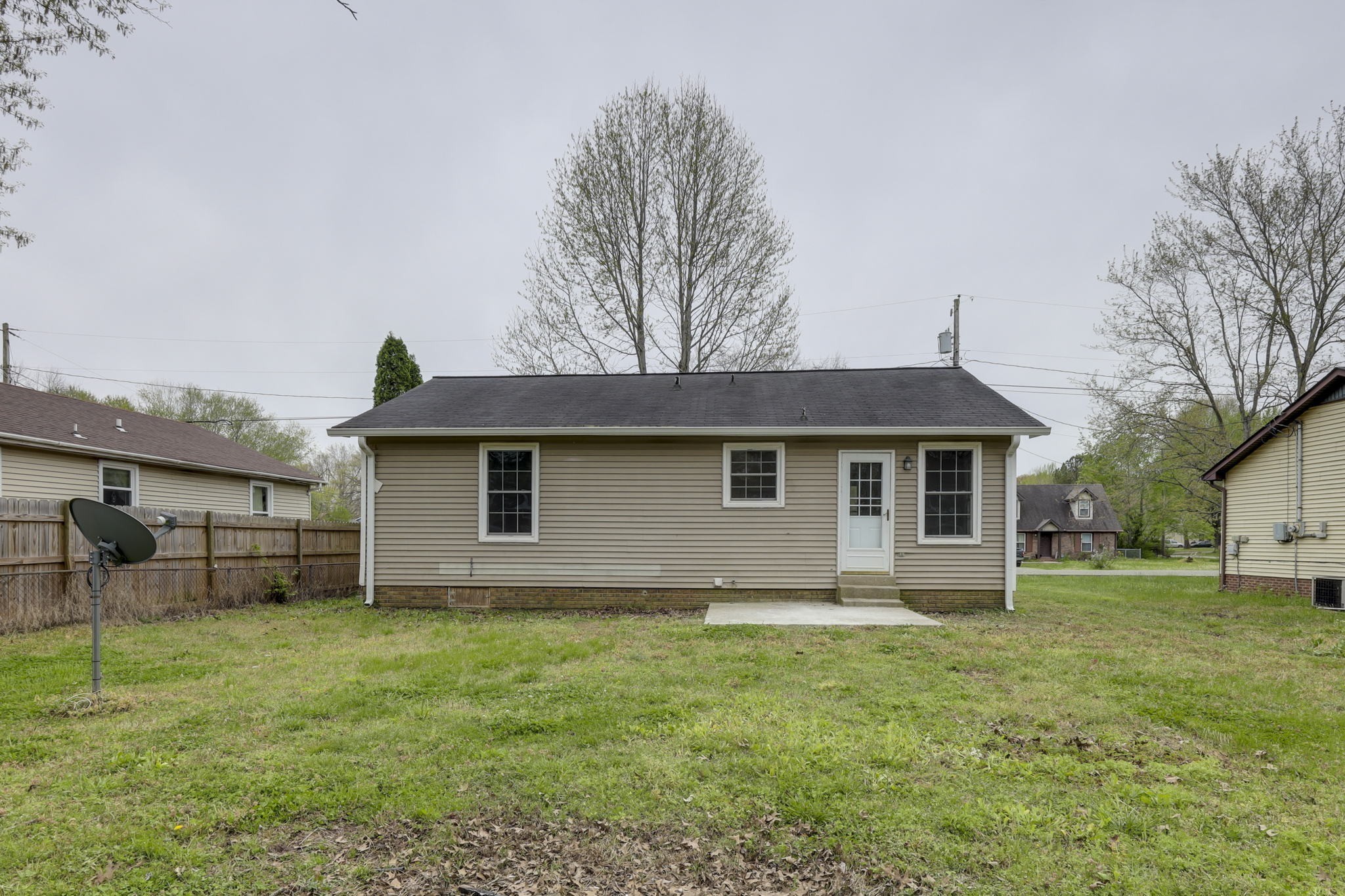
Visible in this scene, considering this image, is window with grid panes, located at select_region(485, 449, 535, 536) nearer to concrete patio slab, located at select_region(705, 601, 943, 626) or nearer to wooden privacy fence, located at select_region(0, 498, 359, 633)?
concrete patio slab, located at select_region(705, 601, 943, 626)

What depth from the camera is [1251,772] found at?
11.8ft

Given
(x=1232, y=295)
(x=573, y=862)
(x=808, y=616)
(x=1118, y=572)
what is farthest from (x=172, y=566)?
(x=1118, y=572)

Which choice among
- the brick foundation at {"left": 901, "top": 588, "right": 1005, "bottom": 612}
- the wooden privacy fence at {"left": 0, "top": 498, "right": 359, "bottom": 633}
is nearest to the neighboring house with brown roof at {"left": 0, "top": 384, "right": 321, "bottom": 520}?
the wooden privacy fence at {"left": 0, "top": 498, "right": 359, "bottom": 633}

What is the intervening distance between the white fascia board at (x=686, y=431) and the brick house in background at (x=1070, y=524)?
3361cm

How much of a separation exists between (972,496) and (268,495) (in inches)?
691

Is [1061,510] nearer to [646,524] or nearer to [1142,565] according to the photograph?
[1142,565]

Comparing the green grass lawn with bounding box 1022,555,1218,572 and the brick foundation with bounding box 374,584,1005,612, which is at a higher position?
the brick foundation with bounding box 374,584,1005,612

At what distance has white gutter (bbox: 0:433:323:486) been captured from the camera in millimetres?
10891

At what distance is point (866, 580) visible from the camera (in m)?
9.81

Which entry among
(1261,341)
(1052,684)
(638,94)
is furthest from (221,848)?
(1261,341)

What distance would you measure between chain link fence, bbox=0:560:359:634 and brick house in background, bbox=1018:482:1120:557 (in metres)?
38.5

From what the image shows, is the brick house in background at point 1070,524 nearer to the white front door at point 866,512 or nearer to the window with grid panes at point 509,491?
the white front door at point 866,512

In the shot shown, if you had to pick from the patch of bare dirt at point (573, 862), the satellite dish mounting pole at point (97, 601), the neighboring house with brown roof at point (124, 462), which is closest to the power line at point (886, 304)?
the neighboring house with brown roof at point (124, 462)

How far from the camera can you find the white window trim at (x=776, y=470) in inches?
398
